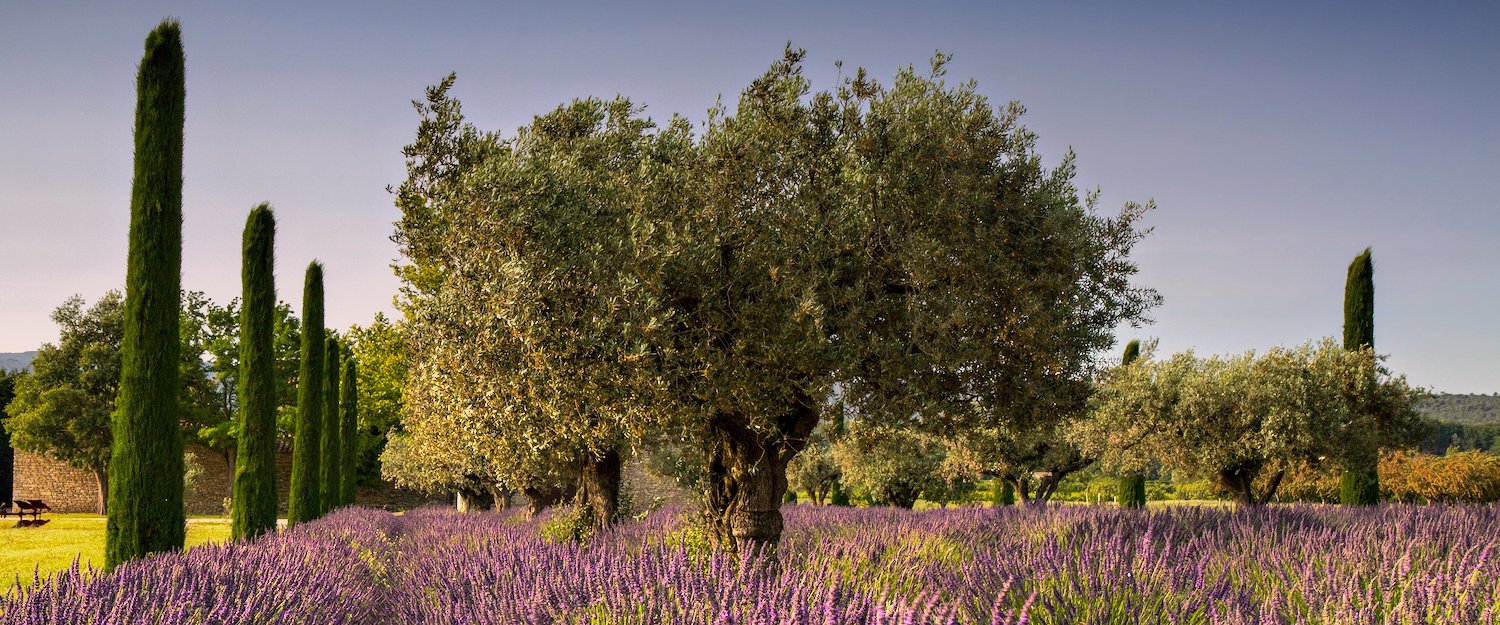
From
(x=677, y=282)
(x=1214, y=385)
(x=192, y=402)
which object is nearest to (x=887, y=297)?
(x=677, y=282)

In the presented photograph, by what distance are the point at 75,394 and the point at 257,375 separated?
1292 inches

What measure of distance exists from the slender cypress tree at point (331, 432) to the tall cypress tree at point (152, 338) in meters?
13.1

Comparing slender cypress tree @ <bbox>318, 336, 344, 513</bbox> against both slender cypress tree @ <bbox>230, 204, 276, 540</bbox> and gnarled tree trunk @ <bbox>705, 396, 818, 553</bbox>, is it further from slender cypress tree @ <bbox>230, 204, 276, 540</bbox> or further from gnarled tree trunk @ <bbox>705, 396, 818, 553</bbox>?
gnarled tree trunk @ <bbox>705, 396, 818, 553</bbox>

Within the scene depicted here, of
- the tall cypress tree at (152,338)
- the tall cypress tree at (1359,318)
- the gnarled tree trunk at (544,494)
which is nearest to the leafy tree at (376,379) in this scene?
the gnarled tree trunk at (544,494)

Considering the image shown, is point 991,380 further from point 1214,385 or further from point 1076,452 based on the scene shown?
point 1076,452

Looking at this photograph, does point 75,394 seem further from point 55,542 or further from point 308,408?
point 308,408

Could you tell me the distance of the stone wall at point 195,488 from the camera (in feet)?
141

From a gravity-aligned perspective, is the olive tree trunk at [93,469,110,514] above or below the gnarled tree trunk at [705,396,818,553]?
below

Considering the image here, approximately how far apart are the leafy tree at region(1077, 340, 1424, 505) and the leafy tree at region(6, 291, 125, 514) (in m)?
40.2

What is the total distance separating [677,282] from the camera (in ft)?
27.2

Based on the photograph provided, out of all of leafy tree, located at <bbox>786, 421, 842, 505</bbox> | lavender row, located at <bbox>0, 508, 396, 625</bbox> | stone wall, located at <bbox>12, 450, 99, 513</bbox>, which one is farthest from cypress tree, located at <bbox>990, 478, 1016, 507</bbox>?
stone wall, located at <bbox>12, 450, 99, 513</bbox>

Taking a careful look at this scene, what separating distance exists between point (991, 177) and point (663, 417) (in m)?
4.07

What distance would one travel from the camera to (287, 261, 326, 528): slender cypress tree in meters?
21.0

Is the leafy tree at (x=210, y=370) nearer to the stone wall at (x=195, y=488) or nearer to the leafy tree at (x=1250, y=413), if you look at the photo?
the stone wall at (x=195, y=488)
